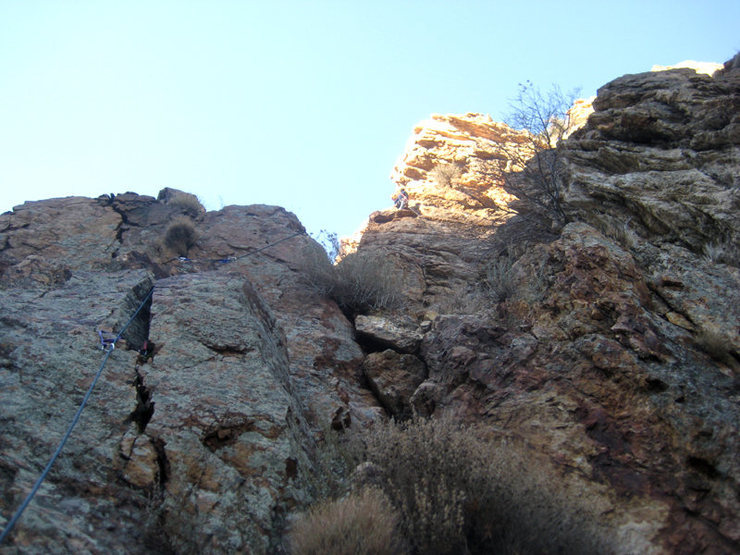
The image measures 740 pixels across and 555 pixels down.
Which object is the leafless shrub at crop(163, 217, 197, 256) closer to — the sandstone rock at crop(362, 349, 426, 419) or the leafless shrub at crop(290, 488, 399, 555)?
the sandstone rock at crop(362, 349, 426, 419)

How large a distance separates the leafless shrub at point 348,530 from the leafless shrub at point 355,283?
4810 millimetres

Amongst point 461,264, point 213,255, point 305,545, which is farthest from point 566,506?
point 213,255

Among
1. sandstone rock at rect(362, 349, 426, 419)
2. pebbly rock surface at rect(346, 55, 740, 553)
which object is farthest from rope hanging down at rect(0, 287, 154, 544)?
pebbly rock surface at rect(346, 55, 740, 553)

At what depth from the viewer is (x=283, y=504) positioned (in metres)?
3.86

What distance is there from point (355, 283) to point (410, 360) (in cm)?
210

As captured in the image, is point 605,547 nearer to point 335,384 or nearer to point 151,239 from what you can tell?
point 335,384

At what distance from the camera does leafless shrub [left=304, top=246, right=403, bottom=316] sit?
27.3 feet

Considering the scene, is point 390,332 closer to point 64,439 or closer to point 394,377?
point 394,377

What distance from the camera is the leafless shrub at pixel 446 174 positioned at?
13.5 meters

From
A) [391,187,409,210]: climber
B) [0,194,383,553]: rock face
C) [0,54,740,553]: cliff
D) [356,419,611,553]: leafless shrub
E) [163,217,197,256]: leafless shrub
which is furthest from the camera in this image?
[391,187,409,210]: climber

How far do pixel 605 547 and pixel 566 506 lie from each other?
1.14ft

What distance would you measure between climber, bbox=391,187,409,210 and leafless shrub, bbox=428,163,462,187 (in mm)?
845

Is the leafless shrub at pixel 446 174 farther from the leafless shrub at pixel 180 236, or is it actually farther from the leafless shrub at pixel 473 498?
the leafless shrub at pixel 473 498

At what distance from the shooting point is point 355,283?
8.41 metres
